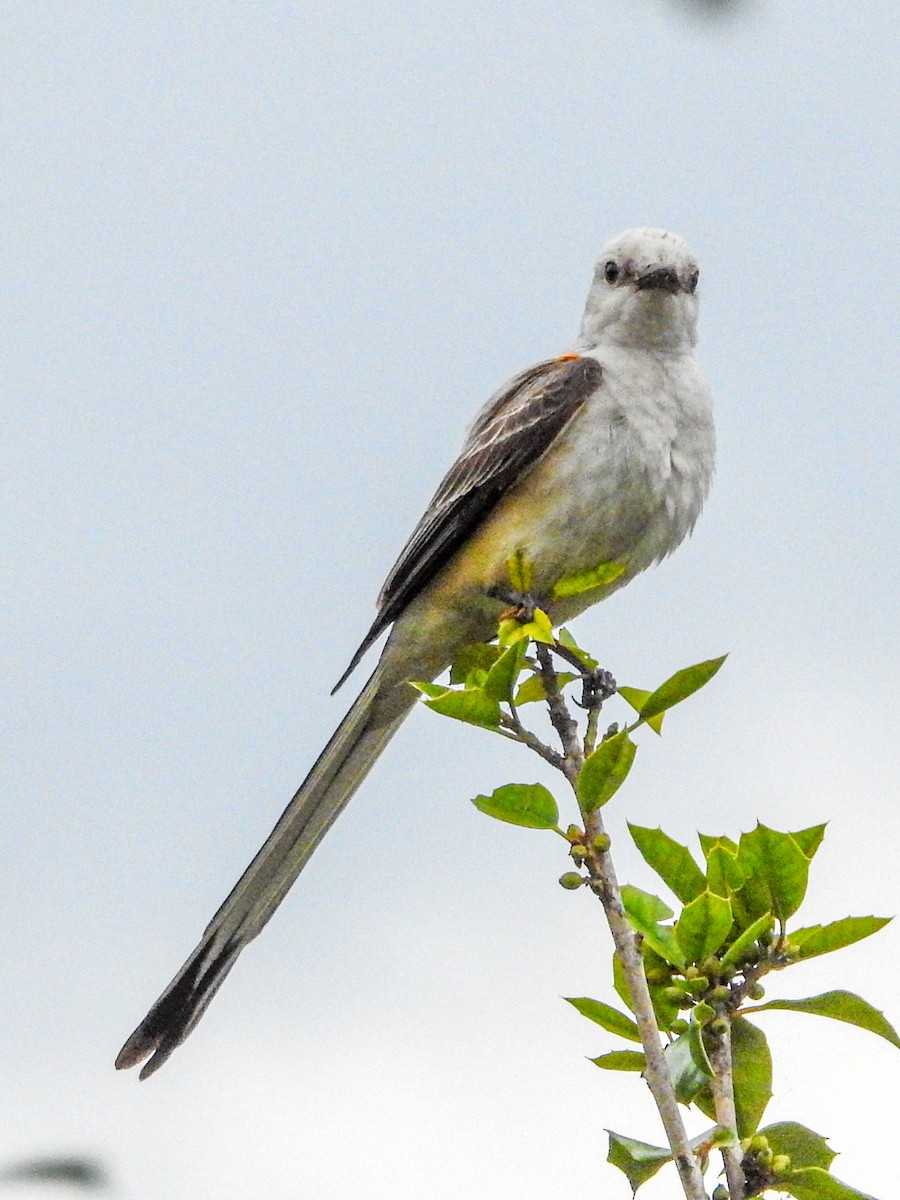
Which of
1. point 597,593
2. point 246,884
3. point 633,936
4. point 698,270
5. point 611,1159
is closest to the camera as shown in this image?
point 611,1159

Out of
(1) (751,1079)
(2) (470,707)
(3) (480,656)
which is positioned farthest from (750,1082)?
(3) (480,656)

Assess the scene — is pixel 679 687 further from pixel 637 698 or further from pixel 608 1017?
pixel 608 1017

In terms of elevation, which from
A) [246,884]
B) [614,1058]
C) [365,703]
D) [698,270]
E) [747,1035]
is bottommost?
[614,1058]

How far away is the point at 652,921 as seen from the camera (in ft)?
8.41

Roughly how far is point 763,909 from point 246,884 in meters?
2.97

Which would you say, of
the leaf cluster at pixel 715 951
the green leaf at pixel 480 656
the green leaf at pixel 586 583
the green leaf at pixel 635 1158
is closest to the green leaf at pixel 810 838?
the leaf cluster at pixel 715 951

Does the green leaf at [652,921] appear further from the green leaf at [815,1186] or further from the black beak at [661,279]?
the black beak at [661,279]

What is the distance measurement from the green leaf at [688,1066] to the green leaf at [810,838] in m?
0.44

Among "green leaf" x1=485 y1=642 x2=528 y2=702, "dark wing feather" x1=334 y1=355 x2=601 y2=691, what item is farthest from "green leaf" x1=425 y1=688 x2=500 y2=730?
"dark wing feather" x1=334 y1=355 x2=601 y2=691

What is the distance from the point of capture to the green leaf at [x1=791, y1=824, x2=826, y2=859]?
8.65 ft

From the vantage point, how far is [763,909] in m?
2.57

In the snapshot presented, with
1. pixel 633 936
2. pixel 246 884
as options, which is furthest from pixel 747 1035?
pixel 246 884

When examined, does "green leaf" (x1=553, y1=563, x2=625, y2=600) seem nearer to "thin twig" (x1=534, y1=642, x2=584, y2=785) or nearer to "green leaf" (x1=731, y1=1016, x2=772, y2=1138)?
"thin twig" (x1=534, y1=642, x2=584, y2=785)

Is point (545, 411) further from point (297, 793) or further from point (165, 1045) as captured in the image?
point (165, 1045)
